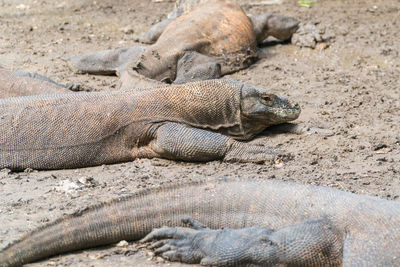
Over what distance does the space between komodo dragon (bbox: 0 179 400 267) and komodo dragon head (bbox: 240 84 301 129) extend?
85.2 inches

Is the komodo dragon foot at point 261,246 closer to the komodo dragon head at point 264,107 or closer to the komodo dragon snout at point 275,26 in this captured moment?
the komodo dragon head at point 264,107

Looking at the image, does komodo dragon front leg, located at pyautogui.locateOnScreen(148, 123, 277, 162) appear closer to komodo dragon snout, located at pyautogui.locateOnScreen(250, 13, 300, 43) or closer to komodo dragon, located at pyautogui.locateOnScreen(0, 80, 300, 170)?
komodo dragon, located at pyautogui.locateOnScreen(0, 80, 300, 170)

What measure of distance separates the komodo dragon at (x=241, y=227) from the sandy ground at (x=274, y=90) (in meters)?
0.14

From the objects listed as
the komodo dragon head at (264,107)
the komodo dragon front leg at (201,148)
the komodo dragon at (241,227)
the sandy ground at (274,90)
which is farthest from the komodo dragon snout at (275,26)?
the komodo dragon at (241,227)

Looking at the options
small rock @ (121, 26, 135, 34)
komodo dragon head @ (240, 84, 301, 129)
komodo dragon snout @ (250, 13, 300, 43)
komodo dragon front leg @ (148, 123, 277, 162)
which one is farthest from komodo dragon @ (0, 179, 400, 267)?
Answer: small rock @ (121, 26, 135, 34)

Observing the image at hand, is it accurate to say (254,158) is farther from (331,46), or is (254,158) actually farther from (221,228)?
(331,46)

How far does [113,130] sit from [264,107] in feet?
4.88

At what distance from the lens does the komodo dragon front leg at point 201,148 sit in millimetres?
4992

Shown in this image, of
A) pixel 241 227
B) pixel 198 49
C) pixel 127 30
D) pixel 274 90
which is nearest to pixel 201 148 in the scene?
pixel 241 227

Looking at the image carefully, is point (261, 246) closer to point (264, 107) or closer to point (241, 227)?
point (241, 227)

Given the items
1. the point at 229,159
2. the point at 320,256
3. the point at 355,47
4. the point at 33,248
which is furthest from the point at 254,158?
the point at 355,47

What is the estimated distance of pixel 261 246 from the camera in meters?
3.15

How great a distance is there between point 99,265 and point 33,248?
36 centimetres

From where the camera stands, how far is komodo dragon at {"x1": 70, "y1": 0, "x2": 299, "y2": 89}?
24.1 feet
